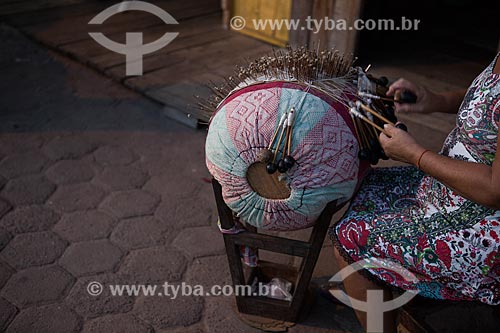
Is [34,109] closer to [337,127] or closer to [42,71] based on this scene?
[42,71]

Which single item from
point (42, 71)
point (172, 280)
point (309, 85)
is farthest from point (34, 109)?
point (309, 85)

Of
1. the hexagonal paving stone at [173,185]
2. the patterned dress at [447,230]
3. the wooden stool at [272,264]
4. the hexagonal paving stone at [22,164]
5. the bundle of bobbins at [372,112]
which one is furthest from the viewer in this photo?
the hexagonal paving stone at [22,164]

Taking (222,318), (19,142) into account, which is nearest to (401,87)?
(222,318)

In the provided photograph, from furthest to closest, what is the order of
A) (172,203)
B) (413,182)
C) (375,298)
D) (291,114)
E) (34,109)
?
(34,109)
(172,203)
(413,182)
(375,298)
(291,114)

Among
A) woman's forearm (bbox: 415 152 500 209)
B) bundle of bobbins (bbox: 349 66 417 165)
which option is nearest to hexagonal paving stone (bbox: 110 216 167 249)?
bundle of bobbins (bbox: 349 66 417 165)

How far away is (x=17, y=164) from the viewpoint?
3508 millimetres

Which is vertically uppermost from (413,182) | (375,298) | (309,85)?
(309,85)

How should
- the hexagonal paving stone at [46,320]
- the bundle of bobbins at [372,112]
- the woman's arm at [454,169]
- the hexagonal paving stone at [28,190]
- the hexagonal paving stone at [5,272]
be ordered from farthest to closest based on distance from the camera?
the hexagonal paving stone at [28,190] < the hexagonal paving stone at [5,272] < the hexagonal paving stone at [46,320] < the bundle of bobbins at [372,112] < the woman's arm at [454,169]

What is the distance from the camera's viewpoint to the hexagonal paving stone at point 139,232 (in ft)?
9.59

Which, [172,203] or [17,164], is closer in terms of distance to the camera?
[172,203]

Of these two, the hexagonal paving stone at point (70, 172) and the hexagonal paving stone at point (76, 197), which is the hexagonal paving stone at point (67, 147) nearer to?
the hexagonal paving stone at point (70, 172)

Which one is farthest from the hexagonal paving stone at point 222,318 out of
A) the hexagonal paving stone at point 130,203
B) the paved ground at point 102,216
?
the hexagonal paving stone at point 130,203

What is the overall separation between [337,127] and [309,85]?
0.19 m

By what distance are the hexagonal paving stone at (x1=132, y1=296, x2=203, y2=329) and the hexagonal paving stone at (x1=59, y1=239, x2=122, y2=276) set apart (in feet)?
0.98
